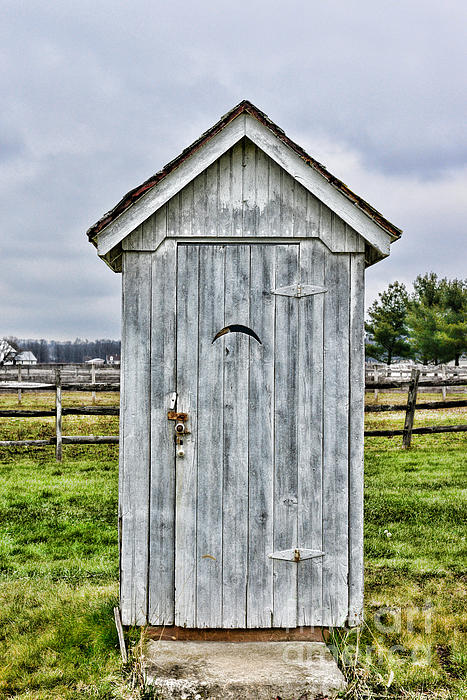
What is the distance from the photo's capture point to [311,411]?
15.5 feet

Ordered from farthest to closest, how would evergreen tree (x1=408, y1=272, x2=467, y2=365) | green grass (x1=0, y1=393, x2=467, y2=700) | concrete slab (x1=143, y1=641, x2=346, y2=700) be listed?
→ evergreen tree (x1=408, y1=272, x2=467, y2=365), green grass (x1=0, y1=393, x2=467, y2=700), concrete slab (x1=143, y1=641, x2=346, y2=700)

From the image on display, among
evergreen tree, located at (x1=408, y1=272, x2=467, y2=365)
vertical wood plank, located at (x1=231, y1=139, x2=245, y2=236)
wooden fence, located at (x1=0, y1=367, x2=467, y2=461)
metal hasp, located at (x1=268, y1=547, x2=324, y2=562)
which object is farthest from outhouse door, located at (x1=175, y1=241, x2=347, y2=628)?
evergreen tree, located at (x1=408, y1=272, x2=467, y2=365)

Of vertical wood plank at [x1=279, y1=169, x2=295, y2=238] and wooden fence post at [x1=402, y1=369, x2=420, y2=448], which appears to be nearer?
vertical wood plank at [x1=279, y1=169, x2=295, y2=238]

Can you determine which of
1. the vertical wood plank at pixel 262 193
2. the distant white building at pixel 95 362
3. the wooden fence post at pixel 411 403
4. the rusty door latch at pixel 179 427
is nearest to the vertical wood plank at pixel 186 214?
the vertical wood plank at pixel 262 193

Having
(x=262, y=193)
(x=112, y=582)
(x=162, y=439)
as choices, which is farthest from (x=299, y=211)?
(x=112, y=582)

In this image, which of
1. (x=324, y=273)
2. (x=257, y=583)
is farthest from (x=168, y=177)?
(x=257, y=583)

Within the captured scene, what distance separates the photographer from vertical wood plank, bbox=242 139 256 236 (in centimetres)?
471

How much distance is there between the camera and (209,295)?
4.72m

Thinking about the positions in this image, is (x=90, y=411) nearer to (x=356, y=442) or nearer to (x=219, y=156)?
(x=356, y=442)

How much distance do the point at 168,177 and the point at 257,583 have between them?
316cm

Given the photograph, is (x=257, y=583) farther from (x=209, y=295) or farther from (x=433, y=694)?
(x=209, y=295)

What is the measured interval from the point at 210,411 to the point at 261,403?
40 centimetres

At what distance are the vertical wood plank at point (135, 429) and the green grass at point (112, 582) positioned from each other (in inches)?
19.0

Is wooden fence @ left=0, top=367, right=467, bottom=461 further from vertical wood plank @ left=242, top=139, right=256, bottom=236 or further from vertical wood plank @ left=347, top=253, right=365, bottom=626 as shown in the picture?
vertical wood plank @ left=242, top=139, right=256, bottom=236
